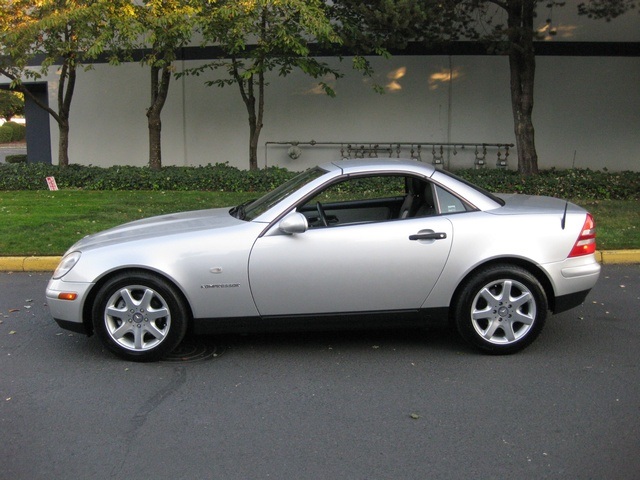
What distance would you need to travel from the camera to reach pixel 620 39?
51.9 feet

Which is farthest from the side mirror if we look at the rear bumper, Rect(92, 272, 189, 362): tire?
the rear bumper

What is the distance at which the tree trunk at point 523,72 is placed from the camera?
1243cm

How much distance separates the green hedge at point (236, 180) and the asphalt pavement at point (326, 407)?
22.8 ft

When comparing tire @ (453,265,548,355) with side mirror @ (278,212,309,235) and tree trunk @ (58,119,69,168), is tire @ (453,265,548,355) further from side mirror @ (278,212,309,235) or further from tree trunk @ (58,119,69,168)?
tree trunk @ (58,119,69,168)

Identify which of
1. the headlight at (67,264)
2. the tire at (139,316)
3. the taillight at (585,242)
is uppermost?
the taillight at (585,242)

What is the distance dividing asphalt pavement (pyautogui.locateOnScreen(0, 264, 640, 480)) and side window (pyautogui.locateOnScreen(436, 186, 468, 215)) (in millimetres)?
1116

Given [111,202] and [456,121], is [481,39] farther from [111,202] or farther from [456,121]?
[111,202]

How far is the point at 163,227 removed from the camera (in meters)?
5.62

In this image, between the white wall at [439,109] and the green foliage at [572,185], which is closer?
the green foliage at [572,185]

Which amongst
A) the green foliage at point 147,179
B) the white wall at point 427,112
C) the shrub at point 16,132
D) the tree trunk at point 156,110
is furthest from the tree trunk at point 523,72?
the shrub at point 16,132

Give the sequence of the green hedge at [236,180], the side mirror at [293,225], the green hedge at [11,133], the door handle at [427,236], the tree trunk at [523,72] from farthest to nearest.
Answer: the green hedge at [11,133]
the green hedge at [236,180]
the tree trunk at [523,72]
the door handle at [427,236]
the side mirror at [293,225]

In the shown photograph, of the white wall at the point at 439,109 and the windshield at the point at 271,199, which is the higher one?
the white wall at the point at 439,109

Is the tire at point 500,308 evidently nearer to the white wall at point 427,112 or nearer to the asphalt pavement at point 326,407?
the asphalt pavement at point 326,407

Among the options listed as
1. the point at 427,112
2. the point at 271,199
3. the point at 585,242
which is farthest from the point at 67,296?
the point at 427,112
